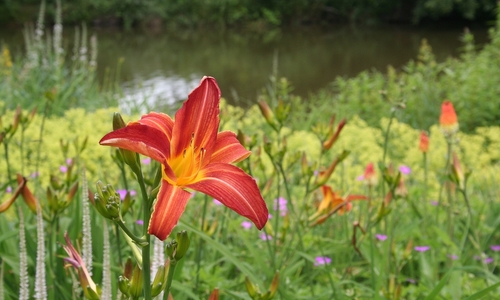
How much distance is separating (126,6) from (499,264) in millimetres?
27708

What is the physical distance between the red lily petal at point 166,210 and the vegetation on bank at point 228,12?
27011 millimetres

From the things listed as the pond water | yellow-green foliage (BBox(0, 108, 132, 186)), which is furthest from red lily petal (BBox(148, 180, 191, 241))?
the pond water

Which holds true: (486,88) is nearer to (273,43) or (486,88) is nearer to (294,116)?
(294,116)

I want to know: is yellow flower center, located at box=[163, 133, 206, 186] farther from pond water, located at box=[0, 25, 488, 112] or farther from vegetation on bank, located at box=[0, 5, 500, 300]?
pond water, located at box=[0, 25, 488, 112]

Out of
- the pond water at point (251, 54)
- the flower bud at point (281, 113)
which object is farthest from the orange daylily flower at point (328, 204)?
the pond water at point (251, 54)

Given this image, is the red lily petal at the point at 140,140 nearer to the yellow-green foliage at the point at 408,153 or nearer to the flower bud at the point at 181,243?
the flower bud at the point at 181,243

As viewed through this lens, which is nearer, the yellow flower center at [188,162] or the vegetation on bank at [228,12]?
the yellow flower center at [188,162]

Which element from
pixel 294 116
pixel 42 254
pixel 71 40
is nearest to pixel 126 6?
pixel 71 40

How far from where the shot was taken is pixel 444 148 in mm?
3535

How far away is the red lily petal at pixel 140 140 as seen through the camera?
23.6 inches

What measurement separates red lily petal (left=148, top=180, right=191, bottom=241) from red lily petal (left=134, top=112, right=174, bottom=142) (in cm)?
9

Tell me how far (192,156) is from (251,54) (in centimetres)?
1782

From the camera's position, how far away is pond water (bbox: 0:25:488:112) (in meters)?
12.7

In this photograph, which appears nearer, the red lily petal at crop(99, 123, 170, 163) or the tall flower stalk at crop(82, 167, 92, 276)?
the red lily petal at crop(99, 123, 170, 163)
